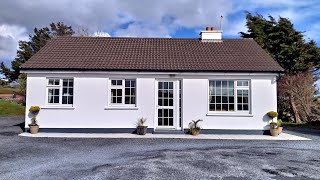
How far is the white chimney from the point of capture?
1962cm

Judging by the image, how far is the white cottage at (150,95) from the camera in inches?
623

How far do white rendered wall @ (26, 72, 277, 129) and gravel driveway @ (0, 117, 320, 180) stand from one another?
7.52ft

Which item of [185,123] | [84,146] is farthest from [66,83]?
[185,123]

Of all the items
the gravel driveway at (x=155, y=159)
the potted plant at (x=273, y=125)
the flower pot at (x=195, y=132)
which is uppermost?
the potted plant at (x=273, y=125)

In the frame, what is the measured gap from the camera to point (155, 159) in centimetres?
943

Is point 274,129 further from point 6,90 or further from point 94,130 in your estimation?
point 6,90

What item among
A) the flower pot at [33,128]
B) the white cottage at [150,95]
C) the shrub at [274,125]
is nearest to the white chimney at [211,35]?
the white cottage at [150,95]

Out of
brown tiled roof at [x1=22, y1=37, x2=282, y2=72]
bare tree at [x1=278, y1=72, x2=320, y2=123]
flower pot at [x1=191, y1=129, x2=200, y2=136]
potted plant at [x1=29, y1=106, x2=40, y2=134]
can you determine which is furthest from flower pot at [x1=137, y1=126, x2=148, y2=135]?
bare tree at [x1=278, y1=72, x2=320, y2=123]

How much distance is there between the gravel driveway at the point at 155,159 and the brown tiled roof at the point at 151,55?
4.19 metres

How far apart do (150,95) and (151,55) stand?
280cm

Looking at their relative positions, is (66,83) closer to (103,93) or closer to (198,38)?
(103,93)

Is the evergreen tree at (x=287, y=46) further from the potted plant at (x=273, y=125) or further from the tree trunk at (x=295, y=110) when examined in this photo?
the potted plant at (x=273, y=125)

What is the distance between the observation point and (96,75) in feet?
52.3

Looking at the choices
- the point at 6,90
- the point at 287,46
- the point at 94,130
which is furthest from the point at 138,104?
the point at 6,90
